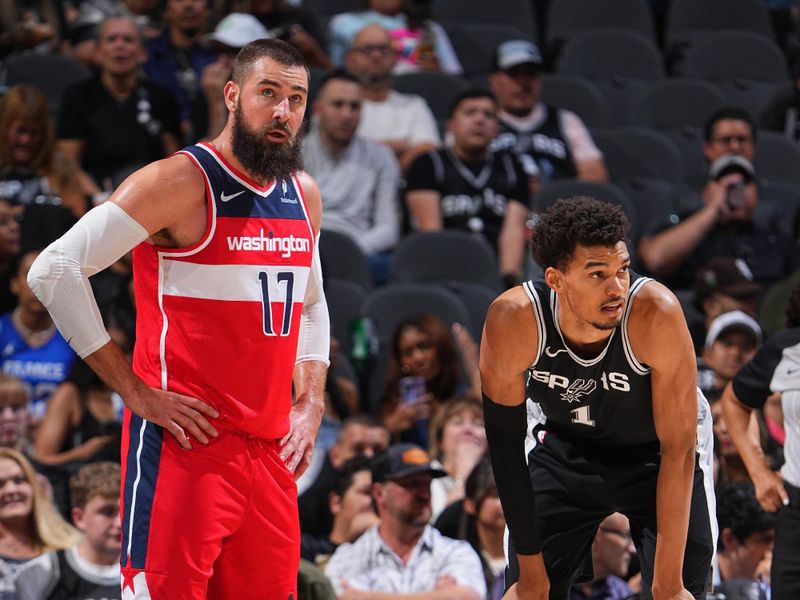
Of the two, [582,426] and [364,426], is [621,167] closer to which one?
[364,426]

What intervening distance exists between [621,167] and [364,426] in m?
3.33

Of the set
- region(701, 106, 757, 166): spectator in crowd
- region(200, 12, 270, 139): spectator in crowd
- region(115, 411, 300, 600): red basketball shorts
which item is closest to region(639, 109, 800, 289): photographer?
region(701, 106, 757, 166): spectator in crowd

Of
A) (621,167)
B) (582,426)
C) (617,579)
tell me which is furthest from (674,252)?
(582,426)

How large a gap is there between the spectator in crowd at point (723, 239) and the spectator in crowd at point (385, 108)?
1.76 m

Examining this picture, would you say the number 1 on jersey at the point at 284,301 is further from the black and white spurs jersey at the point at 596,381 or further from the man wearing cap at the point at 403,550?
the man wearing cap at the point at 403,550

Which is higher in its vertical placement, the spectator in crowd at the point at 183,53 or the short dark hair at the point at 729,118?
the spectator in crowd at the point at 183,53

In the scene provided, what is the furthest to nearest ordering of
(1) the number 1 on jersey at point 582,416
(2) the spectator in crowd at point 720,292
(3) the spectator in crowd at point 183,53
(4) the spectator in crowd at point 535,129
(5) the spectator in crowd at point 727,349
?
(3) the spectator in crowd at point 183,53 → (4) the spectator in crowd at point 535,129 → (2) the spectator in crowd at point 720,292 → (5) the spectator in crowd at point 727,349 → (1) the number 1 on jersey at point 582,416

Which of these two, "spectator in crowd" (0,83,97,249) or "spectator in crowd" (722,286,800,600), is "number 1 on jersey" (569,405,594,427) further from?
"spectator in crowd" (0,83,97,249)

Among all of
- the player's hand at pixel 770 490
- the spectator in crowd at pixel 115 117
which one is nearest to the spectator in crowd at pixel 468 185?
the spectator in crowd at pixel 115 117

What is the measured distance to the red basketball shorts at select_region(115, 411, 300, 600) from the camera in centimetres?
383

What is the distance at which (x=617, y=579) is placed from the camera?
5812 mm

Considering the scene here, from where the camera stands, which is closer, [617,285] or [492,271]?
[617,285]

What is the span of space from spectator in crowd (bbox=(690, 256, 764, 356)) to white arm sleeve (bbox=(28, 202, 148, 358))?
462 cm

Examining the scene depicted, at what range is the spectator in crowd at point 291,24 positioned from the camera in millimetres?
9477
